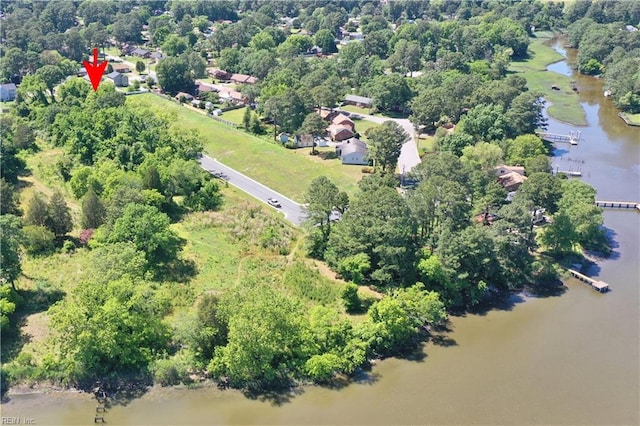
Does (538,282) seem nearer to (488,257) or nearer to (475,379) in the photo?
(488,257)

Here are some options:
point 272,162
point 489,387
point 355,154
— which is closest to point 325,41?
point 355,154

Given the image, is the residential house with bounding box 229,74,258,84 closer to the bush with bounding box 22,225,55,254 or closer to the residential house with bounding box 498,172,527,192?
the residential house with bounding box 498,172,527,192

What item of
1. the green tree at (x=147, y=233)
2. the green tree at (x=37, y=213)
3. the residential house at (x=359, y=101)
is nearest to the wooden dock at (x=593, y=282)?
the green tree at (x=147, y=233)

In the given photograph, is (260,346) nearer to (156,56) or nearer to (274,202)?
(274,202)

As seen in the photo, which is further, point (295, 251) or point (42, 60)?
point (42, 60)

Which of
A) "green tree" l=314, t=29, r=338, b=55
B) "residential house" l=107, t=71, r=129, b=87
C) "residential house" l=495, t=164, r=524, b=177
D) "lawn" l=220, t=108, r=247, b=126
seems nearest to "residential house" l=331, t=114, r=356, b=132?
"lawn" l=220, t=108, r=247, b=126

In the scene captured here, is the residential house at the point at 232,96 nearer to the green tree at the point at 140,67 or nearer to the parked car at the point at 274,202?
the green tree at the point at 140,67

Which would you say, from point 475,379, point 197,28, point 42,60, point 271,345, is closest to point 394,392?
point 475,379
